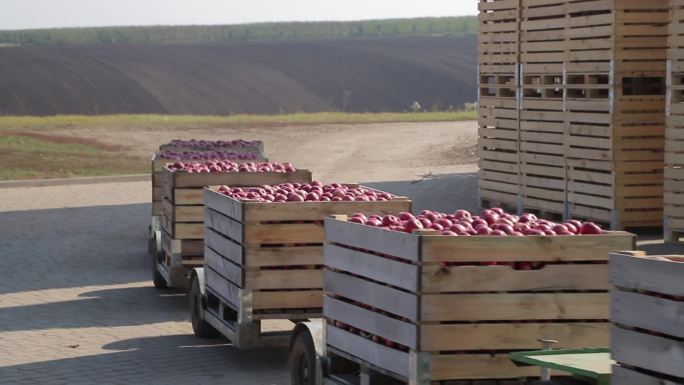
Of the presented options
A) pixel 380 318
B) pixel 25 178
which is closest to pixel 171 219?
pixel 380 318

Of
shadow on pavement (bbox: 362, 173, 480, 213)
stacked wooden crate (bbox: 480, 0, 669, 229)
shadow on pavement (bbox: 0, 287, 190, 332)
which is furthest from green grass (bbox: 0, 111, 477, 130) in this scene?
shadow on pavement (bbox: 0, 287, 190, 332)

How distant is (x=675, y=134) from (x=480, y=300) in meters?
8.37

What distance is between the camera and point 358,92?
54156mm

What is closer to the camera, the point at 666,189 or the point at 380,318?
the point at 380,318

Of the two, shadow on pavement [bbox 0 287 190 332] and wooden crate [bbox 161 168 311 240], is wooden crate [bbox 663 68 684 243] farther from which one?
shadow on pavement [bbox 0 287 190 332]

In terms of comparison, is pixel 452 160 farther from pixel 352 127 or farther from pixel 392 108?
pixel 392 108

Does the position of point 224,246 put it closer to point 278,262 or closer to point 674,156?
point 278,262

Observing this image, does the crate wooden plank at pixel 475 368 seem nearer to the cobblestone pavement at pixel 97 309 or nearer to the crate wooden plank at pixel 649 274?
the crate wooden plank at pixel 649 274

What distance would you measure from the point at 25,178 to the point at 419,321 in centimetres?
1987

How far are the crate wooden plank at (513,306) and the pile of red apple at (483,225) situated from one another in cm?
30

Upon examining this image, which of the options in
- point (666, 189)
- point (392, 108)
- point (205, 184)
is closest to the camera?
point (205, 184)

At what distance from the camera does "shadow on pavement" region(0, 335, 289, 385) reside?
902 cm

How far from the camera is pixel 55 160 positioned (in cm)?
2847

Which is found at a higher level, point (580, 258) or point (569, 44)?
point (569, 44)
